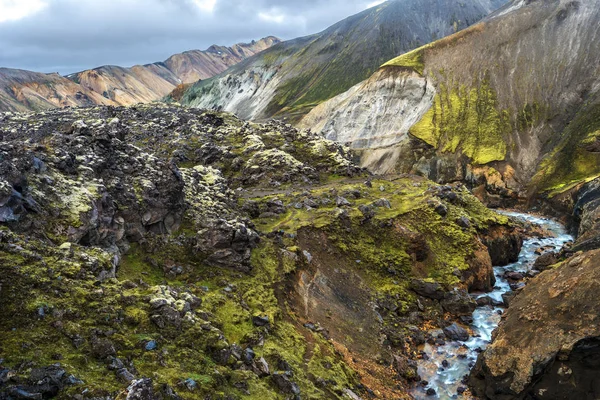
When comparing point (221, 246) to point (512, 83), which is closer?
point (221, 246)

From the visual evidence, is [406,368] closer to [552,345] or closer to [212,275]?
[552,345]

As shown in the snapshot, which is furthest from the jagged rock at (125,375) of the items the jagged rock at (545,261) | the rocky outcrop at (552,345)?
the jagged rock at (545,261)

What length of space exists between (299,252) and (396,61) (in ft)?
406

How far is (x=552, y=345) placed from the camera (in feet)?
82.2

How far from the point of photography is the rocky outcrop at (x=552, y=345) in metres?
24.0

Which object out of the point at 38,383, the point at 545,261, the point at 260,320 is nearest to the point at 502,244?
the point at 545,261

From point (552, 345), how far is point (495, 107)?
110 meters

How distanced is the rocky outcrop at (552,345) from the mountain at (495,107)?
221 feet

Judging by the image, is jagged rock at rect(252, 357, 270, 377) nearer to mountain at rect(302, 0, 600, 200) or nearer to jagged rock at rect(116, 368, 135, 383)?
jagged rock at rect(116, 368, 135, 383)

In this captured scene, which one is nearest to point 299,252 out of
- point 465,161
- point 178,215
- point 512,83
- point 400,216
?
point 178,215

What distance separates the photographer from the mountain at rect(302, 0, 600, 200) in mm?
99938

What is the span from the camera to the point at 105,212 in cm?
2884

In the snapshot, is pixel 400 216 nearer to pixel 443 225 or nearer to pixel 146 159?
pixel 443 225

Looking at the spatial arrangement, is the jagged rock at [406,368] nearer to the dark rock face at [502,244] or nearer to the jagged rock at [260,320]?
the jagged rock at [260,320]
